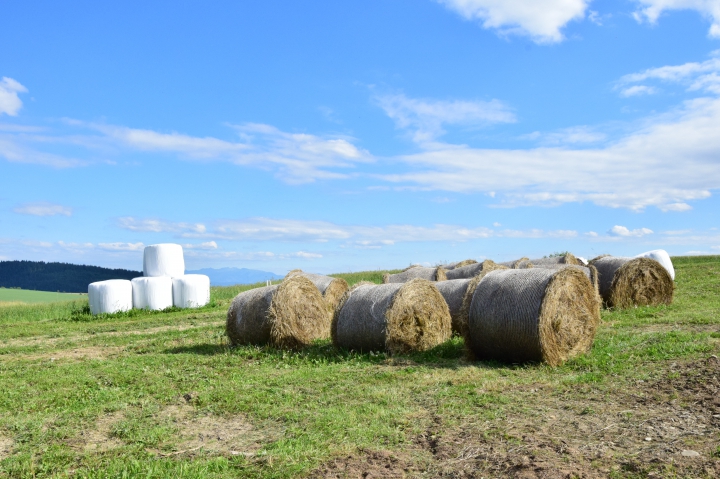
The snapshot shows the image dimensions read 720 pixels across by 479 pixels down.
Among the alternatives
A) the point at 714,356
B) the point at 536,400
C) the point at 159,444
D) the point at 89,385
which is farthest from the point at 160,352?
the point at 714,356

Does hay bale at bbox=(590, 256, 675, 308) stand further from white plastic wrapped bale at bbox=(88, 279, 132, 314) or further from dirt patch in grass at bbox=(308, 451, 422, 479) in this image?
white plastic wrapped bale at bbox=(88, 279, 132, 314)

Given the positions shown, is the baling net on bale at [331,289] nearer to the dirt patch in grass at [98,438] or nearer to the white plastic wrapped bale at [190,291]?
the white plastic wrapped bale at [190,291]

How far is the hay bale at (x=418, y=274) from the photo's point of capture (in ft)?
64.2

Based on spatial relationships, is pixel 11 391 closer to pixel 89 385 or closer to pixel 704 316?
pixel 89 385

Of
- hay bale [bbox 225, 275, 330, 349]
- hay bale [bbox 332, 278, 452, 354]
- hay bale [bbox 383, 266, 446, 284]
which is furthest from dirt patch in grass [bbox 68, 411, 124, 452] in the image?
hay bale [bbox 383, 266, 446, 284]

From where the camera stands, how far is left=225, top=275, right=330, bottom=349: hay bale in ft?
40.8

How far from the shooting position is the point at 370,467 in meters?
5.48

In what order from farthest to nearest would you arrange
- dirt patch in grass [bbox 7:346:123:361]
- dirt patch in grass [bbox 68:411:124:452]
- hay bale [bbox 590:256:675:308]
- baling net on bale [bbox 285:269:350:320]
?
baling net on bale [bbox 285:269:350:320], hay bale [bbox 590:256:675:308], dirt patch in grass [bbox 7:346:123:361], dirt patch in grass [bbox 68:411:124:452]

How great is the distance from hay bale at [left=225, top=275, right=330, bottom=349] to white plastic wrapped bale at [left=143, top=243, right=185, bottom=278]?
45.6 feet

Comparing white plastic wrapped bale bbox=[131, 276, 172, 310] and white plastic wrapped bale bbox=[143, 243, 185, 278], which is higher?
white plastic wrapped bale bbox=[143, 243, 185, 278]

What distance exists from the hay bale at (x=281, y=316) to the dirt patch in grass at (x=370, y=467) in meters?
6.83

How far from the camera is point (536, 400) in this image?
7.59 m

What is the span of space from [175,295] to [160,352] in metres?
12.9

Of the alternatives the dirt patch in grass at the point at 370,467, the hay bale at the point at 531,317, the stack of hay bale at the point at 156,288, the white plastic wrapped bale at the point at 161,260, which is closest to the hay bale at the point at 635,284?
the hay bale at the point at 531,317
